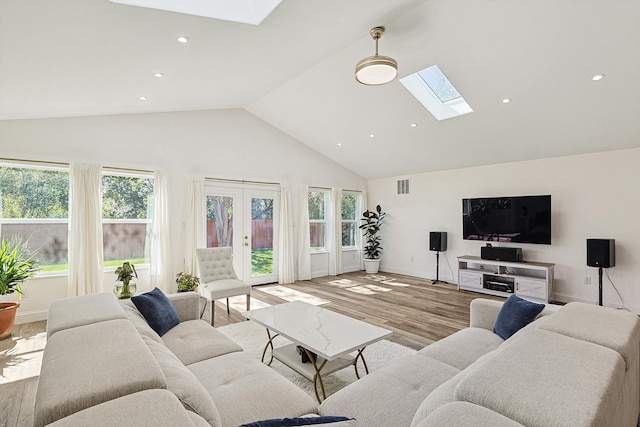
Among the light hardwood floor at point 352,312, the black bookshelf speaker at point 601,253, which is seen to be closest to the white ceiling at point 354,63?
the black bookshelf speaker at point 601,253

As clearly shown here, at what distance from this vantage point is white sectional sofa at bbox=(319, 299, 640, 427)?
3.20ft

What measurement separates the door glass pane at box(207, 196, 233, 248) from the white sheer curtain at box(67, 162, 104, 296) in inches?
66.7

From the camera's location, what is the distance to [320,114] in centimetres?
556

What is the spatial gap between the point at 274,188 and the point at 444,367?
5124 mm

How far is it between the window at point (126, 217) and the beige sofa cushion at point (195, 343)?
9.38 ft

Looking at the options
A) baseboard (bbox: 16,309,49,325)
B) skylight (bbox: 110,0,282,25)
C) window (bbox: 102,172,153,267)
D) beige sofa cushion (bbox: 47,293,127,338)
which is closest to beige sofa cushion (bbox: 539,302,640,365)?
beige sofa cushion (bbox: 47,293,127,338)

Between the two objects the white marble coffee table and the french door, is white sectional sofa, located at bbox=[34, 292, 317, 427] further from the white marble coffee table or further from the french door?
the french door

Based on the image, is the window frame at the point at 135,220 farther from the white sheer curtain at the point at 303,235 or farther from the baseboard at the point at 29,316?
the white sheer curtain at the point at 303,235

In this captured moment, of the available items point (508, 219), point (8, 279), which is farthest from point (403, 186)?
point (8, 279)

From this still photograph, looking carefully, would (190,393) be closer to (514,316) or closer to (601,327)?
(601,327)

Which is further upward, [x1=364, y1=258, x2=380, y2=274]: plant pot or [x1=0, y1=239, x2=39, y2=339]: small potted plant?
[x1=0, y1=239, x2=39, y2=339]: small potted plant

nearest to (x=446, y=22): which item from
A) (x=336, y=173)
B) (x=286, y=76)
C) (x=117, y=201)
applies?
(x=286, y=76)

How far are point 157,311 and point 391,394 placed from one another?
1.90 m

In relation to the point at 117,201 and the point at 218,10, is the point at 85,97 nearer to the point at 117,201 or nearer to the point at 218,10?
the point at 117,201
